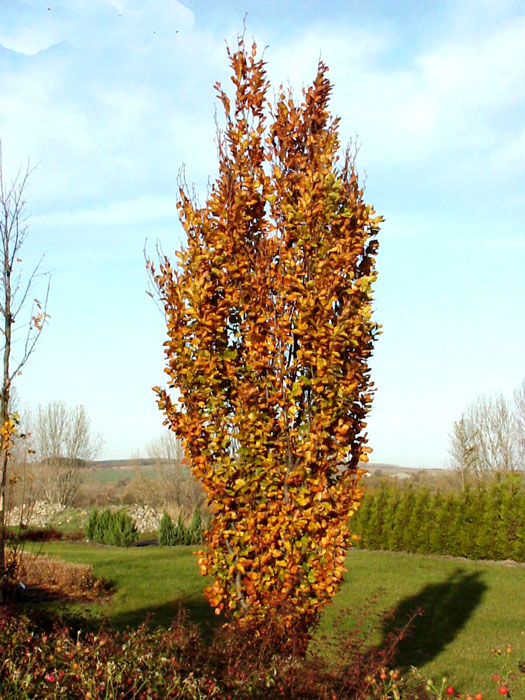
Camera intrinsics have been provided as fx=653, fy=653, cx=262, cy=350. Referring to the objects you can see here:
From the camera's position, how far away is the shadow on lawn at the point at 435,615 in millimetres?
7332

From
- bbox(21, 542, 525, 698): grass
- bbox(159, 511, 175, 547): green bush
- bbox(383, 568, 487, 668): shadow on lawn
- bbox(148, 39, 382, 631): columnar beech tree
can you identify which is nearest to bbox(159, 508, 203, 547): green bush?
bbox(159, 511, 175, 547): green bush

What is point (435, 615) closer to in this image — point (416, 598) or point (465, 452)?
point (416, 598)

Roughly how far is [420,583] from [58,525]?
16.0 m

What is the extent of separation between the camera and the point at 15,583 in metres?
8.41

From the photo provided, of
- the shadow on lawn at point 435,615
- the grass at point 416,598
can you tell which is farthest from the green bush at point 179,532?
the shadow on lawn at point 435,615

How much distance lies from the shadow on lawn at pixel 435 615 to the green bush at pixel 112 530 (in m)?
8.83

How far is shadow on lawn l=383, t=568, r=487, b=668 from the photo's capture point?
733 centimetres

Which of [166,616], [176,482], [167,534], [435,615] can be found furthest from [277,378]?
[176,482]

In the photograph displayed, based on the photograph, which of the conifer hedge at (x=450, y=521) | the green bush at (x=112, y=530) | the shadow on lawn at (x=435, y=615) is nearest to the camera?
the shadow on lawn at (x=435, y=615)

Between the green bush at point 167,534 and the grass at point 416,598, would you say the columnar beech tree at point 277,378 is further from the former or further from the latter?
the green bush at point 167,534

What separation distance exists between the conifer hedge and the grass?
72cm

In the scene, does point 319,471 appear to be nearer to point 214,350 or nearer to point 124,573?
point 214,350

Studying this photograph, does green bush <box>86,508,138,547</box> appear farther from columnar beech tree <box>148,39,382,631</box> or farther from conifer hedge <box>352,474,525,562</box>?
columnar beech tree <box>148,39,382,631</box>

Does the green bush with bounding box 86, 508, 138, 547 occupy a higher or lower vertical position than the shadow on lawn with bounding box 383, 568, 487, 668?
higher
